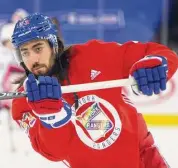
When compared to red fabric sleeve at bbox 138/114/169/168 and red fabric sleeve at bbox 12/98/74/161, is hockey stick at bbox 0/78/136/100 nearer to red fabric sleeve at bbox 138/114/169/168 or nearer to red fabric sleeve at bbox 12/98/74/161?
red fabric sleeve at bbox 12/98/74/161

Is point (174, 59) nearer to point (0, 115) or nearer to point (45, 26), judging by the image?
point (45, 26)

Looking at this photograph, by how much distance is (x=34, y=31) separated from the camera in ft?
6.15

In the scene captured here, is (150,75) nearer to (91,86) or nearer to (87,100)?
(91,86)

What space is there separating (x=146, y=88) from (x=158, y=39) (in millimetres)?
3462

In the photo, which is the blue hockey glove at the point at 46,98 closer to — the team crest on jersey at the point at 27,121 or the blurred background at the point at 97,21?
the team crest on jersey at the point at 27,121

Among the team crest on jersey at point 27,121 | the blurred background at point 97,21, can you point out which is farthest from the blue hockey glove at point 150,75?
the blurred background at point 97,21

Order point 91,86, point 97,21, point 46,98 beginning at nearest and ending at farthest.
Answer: point 46,98
point 91,86
point 97,21

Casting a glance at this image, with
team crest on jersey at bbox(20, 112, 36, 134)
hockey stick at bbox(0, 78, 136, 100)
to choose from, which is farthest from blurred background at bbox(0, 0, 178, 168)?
hockey stick at bbox(0, 78, 136, 100)

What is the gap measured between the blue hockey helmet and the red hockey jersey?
0.12 meters

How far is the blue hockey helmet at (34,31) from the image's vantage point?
6.12 feet

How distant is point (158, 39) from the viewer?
→ 5.09 m

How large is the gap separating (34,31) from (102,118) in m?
0.40

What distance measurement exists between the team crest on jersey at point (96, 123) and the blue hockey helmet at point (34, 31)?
245mm

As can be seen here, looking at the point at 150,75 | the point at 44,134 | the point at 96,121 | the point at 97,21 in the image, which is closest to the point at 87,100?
the point at 96,121
